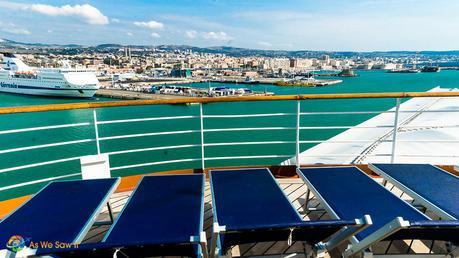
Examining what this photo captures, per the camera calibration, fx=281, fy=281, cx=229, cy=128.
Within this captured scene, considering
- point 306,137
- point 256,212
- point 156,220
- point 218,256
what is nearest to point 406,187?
point 256,212

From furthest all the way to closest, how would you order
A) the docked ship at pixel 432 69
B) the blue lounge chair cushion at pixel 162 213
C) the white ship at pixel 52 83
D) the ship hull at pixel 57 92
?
the docked ship at pixel 432 69
the ship hull at pixel 57 92
the white ship at pixel 52 83
the blue lounge chair cushion at pixel 162 213

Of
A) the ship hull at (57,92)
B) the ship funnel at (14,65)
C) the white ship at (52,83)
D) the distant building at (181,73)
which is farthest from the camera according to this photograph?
the distant building at (181,73)

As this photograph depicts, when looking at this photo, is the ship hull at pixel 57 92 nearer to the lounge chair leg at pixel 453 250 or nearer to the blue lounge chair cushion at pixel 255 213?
the blue lounge chair cushion at pixel 255 213

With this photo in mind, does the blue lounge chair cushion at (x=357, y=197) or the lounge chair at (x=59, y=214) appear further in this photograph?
the blue lounge chair cushion at (x=357, y=197)

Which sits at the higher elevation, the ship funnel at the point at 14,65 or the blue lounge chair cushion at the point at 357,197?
the ship funnel at the point at 14,65

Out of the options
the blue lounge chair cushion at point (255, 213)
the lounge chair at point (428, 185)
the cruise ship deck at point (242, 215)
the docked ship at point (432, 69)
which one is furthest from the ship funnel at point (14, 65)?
the docked ship at point (432, 69)

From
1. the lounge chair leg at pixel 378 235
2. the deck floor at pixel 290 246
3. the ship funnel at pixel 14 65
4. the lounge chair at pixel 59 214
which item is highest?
the ship funnel at pixel 14 65

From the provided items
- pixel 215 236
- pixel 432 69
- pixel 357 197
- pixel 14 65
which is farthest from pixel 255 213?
pixel 432 69

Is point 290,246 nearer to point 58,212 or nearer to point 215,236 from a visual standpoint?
point 215,236

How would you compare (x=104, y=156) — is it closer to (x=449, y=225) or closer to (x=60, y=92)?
(x=449, y=225)
